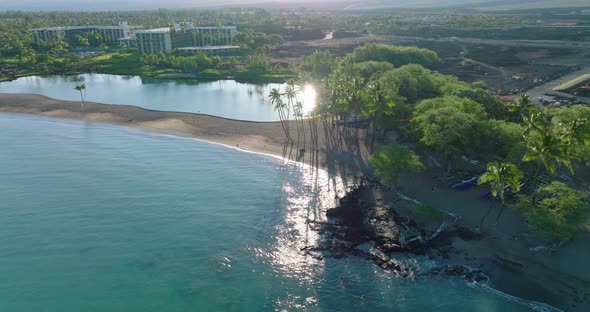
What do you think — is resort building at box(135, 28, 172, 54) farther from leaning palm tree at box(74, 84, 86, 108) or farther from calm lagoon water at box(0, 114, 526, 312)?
calm lagoon water at box(0, 114, 526, 312)

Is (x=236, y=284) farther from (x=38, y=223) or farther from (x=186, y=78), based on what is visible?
(x=186, y=78)

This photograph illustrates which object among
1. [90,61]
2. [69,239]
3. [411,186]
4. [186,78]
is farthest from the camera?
[90,61]

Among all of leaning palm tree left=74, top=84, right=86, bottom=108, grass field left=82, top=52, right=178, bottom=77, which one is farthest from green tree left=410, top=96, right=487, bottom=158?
grass field left=82, top=52, right=178, bottom=77

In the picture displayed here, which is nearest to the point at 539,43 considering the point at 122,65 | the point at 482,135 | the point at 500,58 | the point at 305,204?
the point at 500,58

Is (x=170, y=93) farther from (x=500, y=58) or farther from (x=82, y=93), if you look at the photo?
(x=500, y=58)

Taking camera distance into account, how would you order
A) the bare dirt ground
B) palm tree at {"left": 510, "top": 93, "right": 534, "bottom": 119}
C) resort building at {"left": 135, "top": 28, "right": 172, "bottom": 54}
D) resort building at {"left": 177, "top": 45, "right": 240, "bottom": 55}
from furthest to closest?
1. resort building at {"left": 135, "top": 28, "right": 172, "bottom": 54}
2. resort building at {"left": 177, "top": 45, "right": 240, "bottom": 55}
3. the bare dirt ground
4. palm tree at {"left": 510, "top": 93, "right": 534, "bottom": 119}

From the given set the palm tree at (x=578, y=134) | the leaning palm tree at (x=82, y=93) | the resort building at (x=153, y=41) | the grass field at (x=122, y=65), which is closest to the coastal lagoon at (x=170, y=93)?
the leaning palm tree at (x=82, y=93)

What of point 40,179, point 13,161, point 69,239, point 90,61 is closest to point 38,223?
point 69,239
